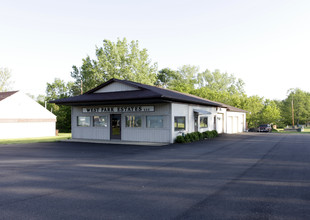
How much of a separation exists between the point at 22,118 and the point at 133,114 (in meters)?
19.2

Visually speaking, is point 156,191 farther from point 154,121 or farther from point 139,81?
point 139,81

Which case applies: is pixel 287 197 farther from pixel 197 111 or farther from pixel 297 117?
pixel 297 117

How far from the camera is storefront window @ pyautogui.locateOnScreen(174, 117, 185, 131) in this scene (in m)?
19.8

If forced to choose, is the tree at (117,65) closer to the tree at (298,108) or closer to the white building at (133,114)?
the white building at (133,114)

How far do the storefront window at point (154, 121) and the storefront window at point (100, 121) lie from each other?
4321 mm

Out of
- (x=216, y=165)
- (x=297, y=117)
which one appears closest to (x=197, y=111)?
(x=216, y=165)

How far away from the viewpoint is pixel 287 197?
5852 mm

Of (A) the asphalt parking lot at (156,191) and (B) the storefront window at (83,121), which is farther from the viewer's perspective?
(B) the storefront window at (83,121)

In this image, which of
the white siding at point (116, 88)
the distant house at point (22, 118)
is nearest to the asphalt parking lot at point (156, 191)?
the white siding at point (116, 88)

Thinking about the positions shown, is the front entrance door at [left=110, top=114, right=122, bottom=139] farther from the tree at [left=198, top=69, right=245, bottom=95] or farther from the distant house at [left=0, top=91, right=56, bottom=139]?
the tree at [left=198, top=69, right=245, bottom=95]

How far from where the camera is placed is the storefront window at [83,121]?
2297 cm

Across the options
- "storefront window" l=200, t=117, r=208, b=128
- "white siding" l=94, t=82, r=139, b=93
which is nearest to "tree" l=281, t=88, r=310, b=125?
"storefront window" l=200, t=117, r=208, b=128

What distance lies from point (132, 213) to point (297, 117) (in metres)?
75.6

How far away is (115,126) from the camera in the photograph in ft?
70.6
